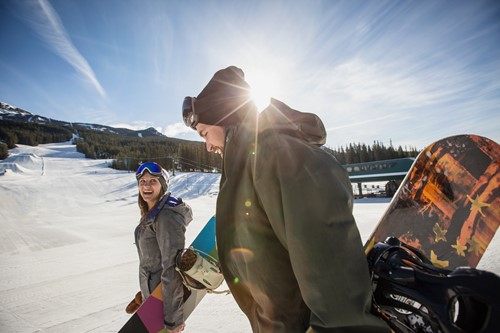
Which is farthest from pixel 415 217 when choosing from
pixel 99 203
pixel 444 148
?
pixel 99 203

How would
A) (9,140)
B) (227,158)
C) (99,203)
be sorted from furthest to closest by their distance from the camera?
1. (9,140)
2. (99,203)
3. (227,158)

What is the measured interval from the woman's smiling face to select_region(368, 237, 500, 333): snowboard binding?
94.9 inches

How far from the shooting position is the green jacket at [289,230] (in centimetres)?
74

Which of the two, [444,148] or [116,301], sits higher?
[444,148]

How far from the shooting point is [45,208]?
15.7 metres

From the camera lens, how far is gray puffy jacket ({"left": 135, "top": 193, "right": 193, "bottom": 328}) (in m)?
2.24

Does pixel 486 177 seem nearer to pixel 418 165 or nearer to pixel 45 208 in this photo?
pixel 418 165

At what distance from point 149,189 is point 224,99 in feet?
6.08

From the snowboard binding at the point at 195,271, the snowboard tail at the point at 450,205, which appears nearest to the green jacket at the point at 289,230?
the snowboard tail at the point at 450,205

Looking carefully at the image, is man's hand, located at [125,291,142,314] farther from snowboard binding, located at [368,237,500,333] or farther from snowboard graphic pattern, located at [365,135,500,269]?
snowboard binding, located at [368,237,500,333]

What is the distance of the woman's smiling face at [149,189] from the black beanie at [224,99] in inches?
66.5

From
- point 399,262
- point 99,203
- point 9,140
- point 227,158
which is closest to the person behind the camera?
point 399,262

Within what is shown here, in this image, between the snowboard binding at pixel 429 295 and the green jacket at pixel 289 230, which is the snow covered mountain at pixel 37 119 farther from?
the snowboard binding at pixel 429 295

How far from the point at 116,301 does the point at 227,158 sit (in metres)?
4.07
